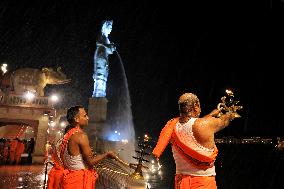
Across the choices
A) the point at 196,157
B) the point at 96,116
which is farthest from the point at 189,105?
the point at 96,116

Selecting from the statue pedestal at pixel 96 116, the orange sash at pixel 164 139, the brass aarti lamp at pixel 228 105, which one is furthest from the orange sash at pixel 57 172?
the statue pedestal at pixel 96 116

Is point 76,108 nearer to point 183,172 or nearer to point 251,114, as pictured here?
point 183,172

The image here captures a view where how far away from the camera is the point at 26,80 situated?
2309 centimetres

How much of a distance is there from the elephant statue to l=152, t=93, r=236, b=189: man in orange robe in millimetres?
21367

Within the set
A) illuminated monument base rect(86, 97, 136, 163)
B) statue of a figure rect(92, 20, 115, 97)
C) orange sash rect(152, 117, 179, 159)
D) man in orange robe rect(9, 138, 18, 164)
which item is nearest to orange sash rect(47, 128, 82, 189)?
orange sash rect(152, 117, 179, 159)

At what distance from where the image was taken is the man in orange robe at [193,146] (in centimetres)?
340

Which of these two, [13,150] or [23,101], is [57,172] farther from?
[23,101]

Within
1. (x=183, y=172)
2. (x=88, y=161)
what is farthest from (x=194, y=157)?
(x=88, y=161)

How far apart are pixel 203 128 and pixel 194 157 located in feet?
1.25

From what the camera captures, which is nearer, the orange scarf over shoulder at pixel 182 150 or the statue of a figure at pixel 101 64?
the orange scarf over shoulder at pixel 182 150

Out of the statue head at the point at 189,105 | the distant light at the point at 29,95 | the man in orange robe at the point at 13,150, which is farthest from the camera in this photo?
the distant light at the point at 29,95

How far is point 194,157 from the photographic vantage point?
3.41 m

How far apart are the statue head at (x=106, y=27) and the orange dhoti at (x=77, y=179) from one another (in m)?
42.6

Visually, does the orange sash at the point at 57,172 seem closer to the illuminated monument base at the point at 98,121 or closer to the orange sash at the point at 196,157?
the orange sash at the point at 196,157
